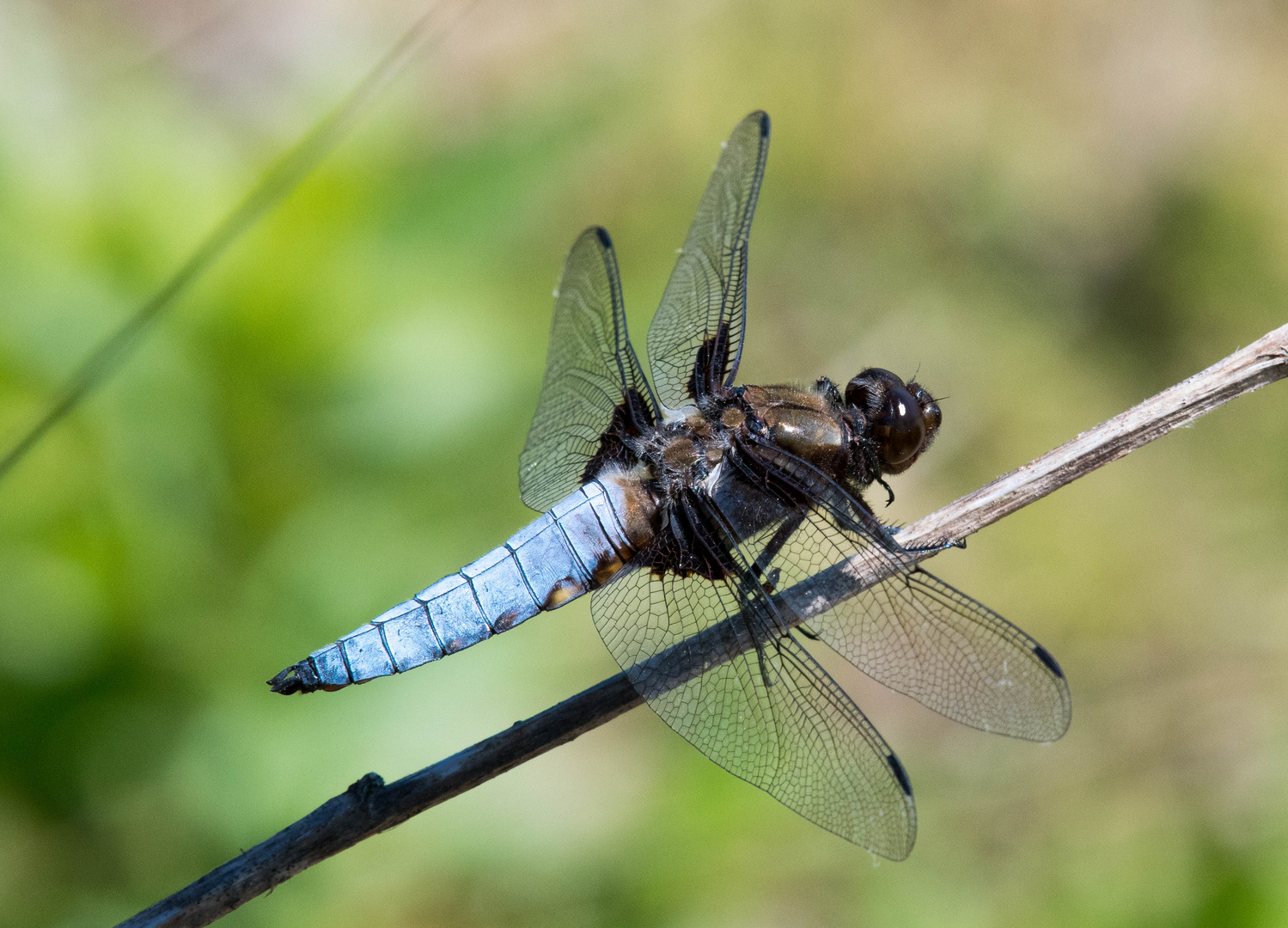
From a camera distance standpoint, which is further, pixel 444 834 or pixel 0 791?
pixel 444 834

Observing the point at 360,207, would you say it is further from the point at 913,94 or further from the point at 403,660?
the point at 913,94

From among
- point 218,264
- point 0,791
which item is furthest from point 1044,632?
point 0,791

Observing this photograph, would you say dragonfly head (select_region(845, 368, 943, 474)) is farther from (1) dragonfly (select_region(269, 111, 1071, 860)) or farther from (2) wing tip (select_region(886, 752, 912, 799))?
(2) wing tip (select_region(886, 752, 912, 799))

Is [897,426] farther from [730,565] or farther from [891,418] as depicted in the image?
[730,565]

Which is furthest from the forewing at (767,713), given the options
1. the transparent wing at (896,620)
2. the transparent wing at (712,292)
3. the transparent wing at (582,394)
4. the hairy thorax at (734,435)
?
the transparent wing at (712,292)

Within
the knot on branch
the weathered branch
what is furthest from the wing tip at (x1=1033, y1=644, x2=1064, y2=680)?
the knot on branch

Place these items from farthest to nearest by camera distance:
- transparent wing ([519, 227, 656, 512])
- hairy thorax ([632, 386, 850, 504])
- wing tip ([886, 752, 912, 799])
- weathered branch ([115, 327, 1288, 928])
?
transparent wing ([519, 227, 656, 512])
hairy thorax ([632, 386, 850, 504])
wing tip ([886, 752, 912, 799])
weathered branch ([115, 327, 1288, 928])

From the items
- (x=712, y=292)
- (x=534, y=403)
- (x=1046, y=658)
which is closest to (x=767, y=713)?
(x=1046, y=658)
